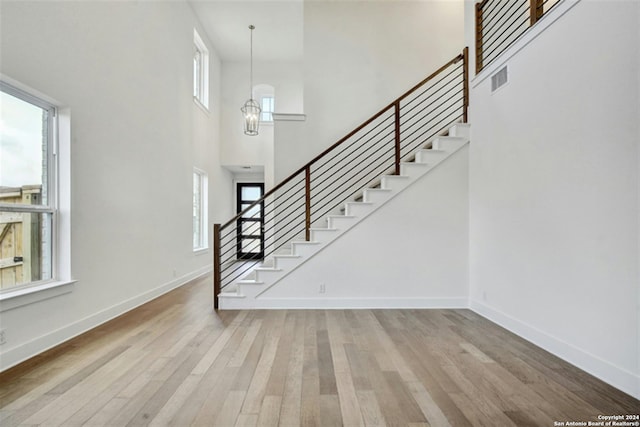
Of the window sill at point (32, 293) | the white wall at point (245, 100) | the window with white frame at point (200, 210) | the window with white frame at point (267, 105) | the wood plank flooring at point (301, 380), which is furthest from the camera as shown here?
the window with white frame at point (267, 105)

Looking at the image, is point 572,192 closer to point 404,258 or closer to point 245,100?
point 404,258

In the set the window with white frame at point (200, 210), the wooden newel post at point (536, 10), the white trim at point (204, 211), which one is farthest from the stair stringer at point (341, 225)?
the white trim at point (204, 211)

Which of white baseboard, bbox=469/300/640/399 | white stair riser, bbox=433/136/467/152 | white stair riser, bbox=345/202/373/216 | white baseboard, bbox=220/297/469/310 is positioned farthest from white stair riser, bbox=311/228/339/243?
white baseboard, bbox=469/300/640/399

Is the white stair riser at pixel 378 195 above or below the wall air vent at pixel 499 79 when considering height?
below

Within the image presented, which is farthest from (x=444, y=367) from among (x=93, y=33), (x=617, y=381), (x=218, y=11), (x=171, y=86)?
(x=218, y=11)

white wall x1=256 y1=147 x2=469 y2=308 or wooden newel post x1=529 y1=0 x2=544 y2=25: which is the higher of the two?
wooden newel post x1=529 y1=0 x2=544 y2=25

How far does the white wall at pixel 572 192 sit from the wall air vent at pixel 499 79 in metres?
0.08

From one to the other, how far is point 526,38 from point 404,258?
2.67 metres

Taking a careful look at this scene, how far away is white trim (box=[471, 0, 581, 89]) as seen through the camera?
8.87ft

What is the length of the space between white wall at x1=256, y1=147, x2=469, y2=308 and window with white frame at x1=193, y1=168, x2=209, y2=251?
361cm

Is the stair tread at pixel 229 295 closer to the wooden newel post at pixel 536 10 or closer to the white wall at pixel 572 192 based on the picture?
the white wall at pixel 572 192

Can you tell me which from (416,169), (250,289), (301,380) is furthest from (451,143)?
(301,380)

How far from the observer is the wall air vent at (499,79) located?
3.54 m

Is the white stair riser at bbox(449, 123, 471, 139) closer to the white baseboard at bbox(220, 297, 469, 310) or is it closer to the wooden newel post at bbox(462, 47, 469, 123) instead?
the wooden newel post at bbox(462, 47, 469, 123)
